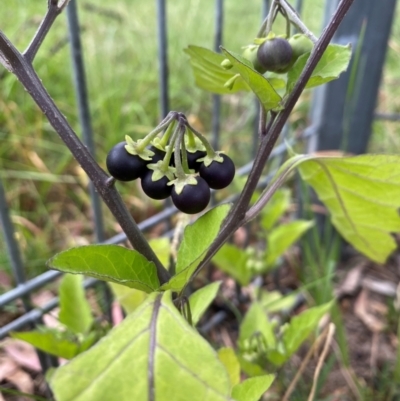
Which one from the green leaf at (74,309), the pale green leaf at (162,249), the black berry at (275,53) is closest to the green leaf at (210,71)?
the black berry at (275,53)

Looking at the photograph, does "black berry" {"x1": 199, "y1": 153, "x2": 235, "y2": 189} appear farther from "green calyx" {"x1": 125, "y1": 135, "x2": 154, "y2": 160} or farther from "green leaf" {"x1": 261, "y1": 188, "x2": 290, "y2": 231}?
"green leaf" {"x1": 261, "y1": 188, "x2": 290, "y2": 231}

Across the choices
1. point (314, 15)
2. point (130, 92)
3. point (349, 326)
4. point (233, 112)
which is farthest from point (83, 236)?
point (314, 15)

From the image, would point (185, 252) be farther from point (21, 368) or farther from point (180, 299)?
point (21, 368)

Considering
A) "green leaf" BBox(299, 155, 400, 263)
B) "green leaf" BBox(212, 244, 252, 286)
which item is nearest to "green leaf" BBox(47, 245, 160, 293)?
"green leaf" BBox(299, 155, 400, 263)

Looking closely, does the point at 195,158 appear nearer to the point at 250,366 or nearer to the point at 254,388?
the point at 254,388

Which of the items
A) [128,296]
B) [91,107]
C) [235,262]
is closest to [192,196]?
[128,296]
